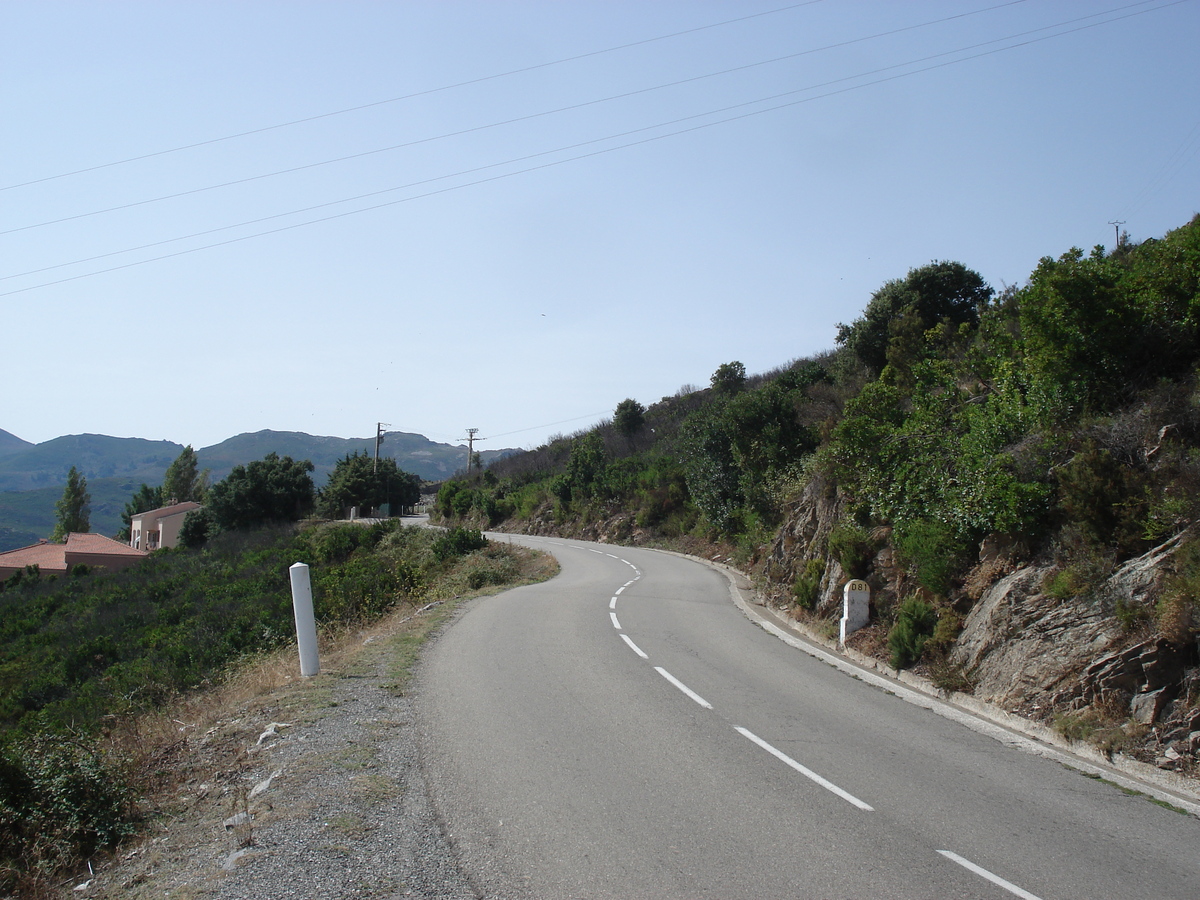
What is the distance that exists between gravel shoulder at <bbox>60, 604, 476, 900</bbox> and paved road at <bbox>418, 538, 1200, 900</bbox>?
28 cm

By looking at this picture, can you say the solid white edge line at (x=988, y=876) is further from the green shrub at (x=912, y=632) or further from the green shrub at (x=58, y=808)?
the green shrub at (x=912, y=632)

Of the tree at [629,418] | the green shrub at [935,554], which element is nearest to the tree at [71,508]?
the tree at [629,418]

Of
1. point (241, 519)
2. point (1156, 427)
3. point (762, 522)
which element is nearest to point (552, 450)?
point (241, 519)

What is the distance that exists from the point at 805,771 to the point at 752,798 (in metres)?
0.89

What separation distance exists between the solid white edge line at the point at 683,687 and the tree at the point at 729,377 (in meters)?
47.9

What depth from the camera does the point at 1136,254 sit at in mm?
11625

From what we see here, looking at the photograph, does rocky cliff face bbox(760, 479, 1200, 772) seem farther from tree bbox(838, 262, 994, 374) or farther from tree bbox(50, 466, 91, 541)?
tree bbox(50, 466, 91, 541)

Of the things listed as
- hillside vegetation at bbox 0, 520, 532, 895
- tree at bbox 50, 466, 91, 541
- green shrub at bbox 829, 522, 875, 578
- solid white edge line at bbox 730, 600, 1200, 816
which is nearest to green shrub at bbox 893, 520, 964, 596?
solid white edge line at bbox 730, 600, 1200, 816

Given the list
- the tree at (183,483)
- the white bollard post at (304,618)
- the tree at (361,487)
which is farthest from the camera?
the tree at (183,483)

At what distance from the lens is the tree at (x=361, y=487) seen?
68.1 metres

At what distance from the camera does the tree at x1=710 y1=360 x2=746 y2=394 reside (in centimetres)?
5772

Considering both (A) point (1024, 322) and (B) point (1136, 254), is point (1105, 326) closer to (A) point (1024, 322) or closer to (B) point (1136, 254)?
(A) point (1024, 322)

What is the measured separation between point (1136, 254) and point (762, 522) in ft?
59.5

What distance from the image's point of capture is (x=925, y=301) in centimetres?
2752
